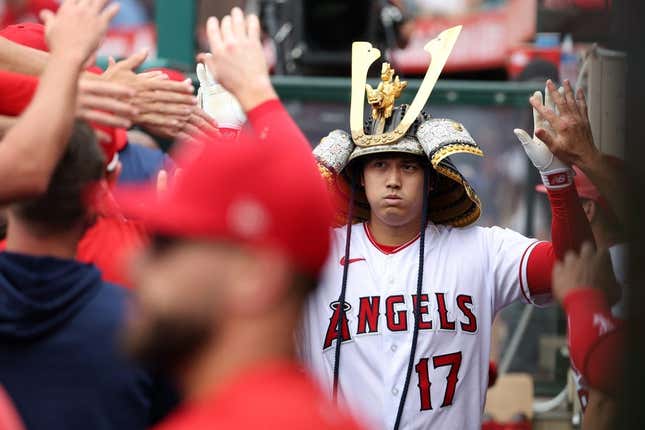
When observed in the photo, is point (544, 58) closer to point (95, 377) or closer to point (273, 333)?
point (95, 377)

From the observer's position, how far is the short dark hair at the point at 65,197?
8.46ft

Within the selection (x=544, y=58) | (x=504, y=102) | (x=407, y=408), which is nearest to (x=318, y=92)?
(x=504, y=102)

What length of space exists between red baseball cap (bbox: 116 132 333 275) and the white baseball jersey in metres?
1.81

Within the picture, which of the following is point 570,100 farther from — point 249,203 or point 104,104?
point 249,203

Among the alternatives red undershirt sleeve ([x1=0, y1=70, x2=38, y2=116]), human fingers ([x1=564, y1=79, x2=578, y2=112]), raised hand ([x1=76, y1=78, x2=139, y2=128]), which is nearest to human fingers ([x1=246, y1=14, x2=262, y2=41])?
raised hand ([x1=76, y1=78, x2=139, y2=128])

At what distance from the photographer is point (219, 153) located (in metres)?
1.81

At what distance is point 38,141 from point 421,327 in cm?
156

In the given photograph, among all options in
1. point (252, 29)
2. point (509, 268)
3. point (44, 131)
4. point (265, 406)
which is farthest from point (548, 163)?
point (265, 406)

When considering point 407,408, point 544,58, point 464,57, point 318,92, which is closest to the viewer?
point 407,408

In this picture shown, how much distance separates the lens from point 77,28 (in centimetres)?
261

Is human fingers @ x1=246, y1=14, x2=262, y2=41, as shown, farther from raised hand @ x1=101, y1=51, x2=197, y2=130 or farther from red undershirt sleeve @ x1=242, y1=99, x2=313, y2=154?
raised hand @ x1=101, y1=51, x2=197, y2=130

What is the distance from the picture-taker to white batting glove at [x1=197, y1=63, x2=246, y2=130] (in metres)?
3.87

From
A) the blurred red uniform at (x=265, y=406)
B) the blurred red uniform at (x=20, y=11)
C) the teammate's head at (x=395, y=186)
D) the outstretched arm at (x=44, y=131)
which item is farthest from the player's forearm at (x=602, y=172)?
the blurred red uniform at (x=20, y=11)

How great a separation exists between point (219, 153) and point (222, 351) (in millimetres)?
305
